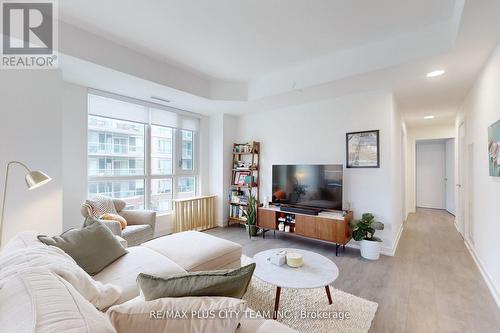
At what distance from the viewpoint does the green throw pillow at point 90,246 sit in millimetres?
1666

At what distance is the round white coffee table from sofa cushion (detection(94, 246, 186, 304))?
68cm

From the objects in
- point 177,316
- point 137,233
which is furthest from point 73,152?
point 177,316

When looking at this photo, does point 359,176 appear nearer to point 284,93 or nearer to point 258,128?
point 284,93

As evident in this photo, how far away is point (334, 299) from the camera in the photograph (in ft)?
7.02

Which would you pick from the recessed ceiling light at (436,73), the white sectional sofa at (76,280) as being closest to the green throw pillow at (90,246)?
the white sectional sofa at (76,280)

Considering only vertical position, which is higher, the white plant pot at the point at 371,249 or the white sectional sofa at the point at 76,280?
the white sectional sofa at the point at 76,280

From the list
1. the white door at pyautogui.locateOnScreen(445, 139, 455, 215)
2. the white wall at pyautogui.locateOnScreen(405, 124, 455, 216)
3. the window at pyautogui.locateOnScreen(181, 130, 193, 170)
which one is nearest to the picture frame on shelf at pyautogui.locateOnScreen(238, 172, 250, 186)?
the window at pyautogui.locateOnScreen(181, 130, 193, 170)

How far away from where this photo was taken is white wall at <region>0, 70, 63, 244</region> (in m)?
2.22

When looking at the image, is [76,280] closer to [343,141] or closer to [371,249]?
[371,249]

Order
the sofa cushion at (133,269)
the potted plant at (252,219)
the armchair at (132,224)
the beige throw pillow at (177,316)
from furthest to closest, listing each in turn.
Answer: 1. the potted plant at (252,219)
2. the armchair at (132,224)
3. the sofa cushion at (133,269)
4. the beige throw pillow at (177,316)

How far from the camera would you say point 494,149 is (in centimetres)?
224

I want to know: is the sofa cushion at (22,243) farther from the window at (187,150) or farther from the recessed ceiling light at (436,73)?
the recessed ceiling light at (436,73)

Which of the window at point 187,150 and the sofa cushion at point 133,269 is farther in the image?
the window at point 187,150

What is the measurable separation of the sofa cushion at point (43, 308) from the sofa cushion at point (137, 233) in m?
2.15
